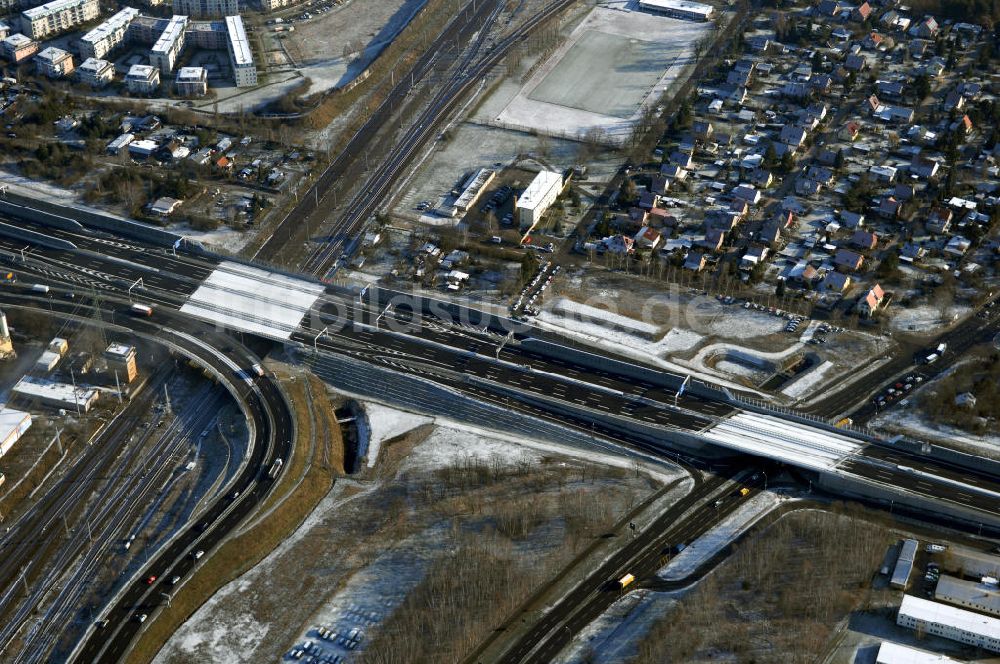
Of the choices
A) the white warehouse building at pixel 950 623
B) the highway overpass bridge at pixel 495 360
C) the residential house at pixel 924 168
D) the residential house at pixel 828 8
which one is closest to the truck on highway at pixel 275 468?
the highway overpass bridge at pixel 495 360

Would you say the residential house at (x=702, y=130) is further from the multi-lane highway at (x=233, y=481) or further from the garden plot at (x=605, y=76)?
the multi-lane highway at (x=233, y=481)

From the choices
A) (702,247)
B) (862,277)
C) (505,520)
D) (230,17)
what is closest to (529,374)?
(505,520)

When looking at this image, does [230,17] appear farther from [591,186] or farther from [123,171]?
[591,186]

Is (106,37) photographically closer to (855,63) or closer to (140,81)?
(140,81)

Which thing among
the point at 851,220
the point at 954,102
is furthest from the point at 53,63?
the point at 954,102

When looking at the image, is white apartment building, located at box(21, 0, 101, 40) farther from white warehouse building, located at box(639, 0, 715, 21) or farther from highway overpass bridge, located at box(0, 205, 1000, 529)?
white warehouse building, located at box(639, 0, 715, 21)

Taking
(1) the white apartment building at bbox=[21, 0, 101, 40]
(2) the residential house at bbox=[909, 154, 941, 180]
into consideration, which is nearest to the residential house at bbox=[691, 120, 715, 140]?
(2) the residential house at bbox=[909, 154, 941, 180]
